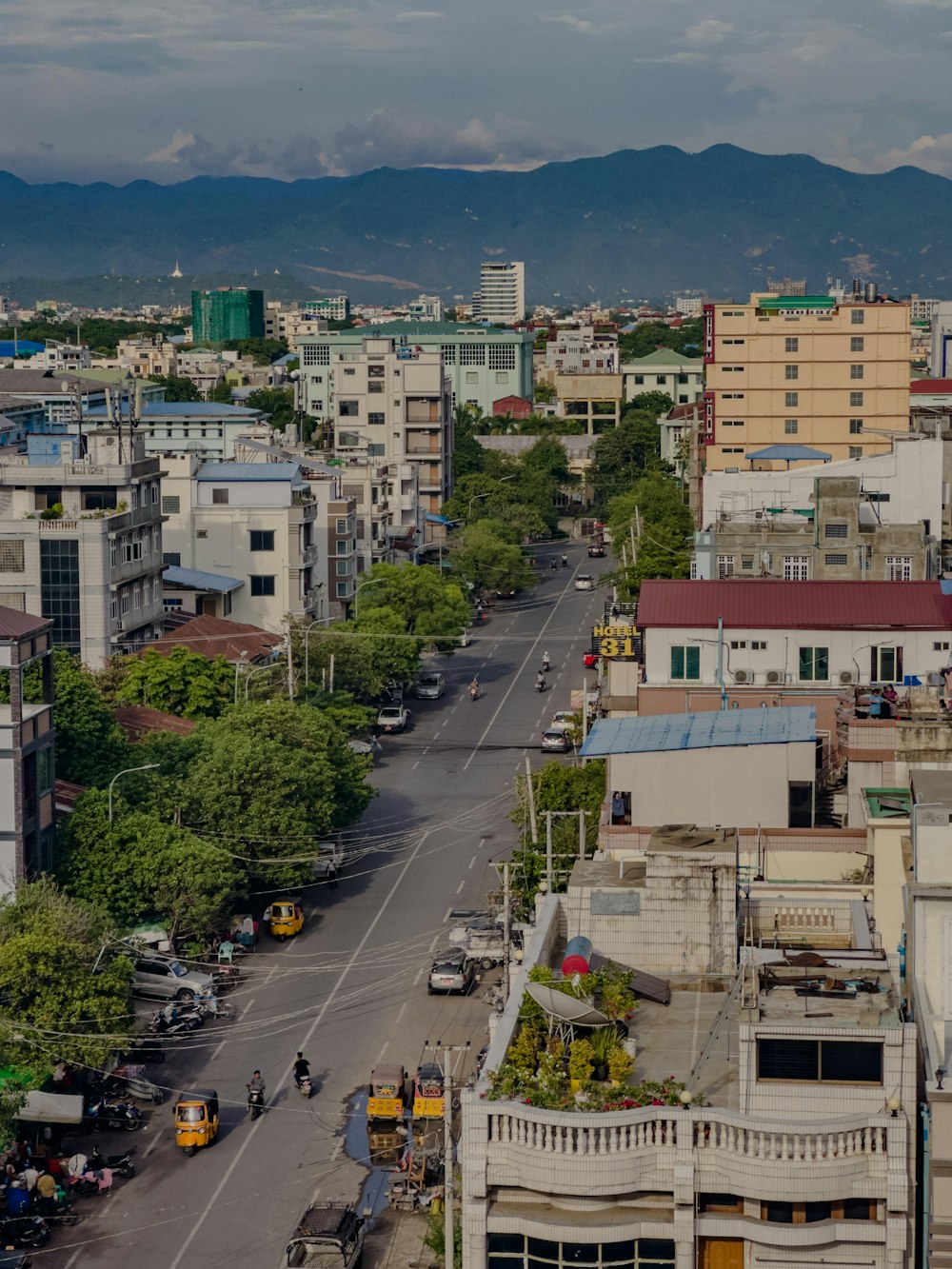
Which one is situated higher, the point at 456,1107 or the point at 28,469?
the point at 28,469

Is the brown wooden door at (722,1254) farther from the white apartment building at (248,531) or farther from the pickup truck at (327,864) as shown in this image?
the white apartment building at (248,531)

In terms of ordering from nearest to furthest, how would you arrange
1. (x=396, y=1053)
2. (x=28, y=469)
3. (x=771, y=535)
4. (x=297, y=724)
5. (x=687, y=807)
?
(x=687, y=807), (x=396, y=1053), (x=297, y=724), (x=771, y=535), (x=28, y=469)

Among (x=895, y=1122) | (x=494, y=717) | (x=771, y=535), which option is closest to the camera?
(x=895, y=1122)

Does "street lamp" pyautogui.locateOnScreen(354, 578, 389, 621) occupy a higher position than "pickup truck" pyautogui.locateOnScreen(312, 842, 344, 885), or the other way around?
"street lamp" pyautogui.locateOnScreen(354, 578, 389, 621)

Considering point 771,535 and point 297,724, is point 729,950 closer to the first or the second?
point 297,724

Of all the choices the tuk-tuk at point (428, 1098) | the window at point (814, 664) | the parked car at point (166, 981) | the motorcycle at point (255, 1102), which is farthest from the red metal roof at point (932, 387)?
the tuk-tuk at point (428, 1098)

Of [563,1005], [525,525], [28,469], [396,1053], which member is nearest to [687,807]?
[396,1053]

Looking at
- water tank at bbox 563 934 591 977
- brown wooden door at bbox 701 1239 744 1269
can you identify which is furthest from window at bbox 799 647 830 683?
brown wooden door at bbox 701 1239 744 1269

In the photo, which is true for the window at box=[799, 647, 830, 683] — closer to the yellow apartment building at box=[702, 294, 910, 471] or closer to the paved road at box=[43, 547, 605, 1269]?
the paved road at box=[43, 547, 605, 1269]
